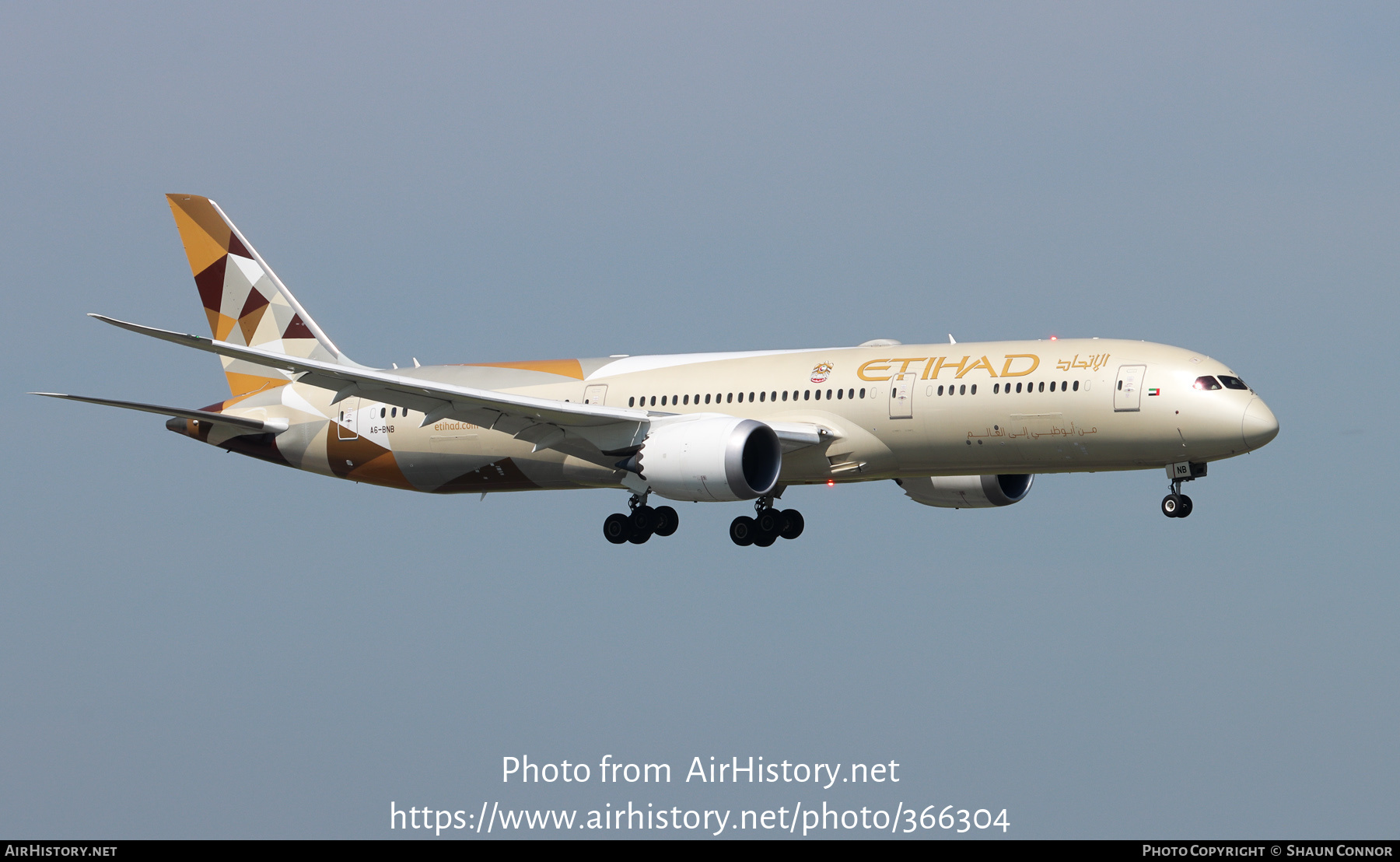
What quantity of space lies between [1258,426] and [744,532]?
13.2 metres

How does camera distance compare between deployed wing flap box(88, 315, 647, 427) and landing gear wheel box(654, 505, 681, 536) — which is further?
landing gear wheel box(654, 505, 681, 536)

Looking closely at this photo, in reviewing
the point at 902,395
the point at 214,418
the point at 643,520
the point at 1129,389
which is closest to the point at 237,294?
the point at 214,418

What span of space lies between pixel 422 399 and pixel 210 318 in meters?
11.4

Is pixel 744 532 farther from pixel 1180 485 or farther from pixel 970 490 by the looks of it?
pixel 1180 485

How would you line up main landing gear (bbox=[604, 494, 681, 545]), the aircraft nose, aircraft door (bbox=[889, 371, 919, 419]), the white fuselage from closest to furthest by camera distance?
the aircraft nose
the white fuselage
aircraft door (bbox=[889, 371, 919, 419])
main landing gear (bbox=[604, 494, 681, 545])

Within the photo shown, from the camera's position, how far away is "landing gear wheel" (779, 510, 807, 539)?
4634 cm

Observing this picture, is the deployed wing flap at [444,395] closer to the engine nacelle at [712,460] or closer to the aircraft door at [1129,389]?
the engine nacelle at [712,460]

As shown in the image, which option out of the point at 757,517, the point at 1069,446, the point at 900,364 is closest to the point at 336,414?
the point at 757,517

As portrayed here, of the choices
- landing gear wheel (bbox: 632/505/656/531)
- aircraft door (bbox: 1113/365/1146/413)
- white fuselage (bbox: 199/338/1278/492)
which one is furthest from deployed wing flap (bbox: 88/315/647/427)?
aircraft door (bbox: 1113/365/1146/413)

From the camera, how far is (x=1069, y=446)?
1596 inches

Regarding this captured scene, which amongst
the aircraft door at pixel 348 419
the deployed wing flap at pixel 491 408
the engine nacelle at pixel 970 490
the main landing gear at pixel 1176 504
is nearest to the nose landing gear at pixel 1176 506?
the main landing gear at pixel 1176 504

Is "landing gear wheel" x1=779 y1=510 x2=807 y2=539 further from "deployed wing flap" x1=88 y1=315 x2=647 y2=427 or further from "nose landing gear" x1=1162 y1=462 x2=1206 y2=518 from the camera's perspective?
"nose landing gear" x1=1162 y1=462 x2=1206 y2=518

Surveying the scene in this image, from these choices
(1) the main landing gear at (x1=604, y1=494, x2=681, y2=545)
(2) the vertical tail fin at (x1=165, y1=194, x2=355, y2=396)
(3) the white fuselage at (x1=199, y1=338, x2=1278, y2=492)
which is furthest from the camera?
(2) the vertical tail fin at (x1=165, y1=194, x2=355, y2=396)

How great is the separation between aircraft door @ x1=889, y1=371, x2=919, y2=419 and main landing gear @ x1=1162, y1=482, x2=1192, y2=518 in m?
5.90
